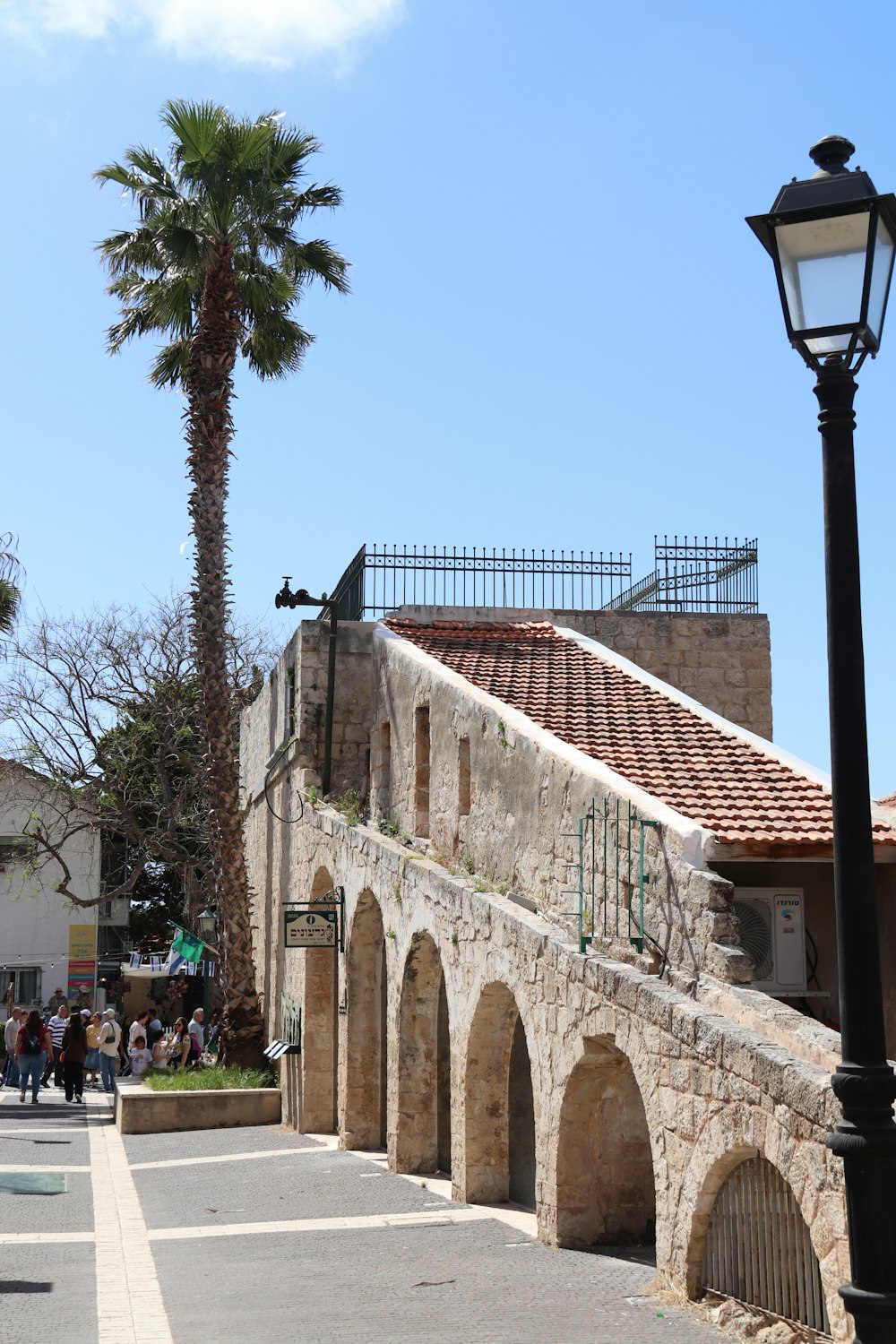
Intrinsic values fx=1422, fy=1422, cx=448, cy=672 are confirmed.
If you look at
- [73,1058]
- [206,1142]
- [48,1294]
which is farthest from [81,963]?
[48,1294]

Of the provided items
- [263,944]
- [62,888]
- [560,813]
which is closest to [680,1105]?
[560,813]

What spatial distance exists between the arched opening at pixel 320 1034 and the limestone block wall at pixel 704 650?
4870 mm

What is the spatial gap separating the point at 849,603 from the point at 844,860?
2.72 ft

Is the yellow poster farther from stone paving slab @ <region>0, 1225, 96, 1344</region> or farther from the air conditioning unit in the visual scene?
the air conditioning unit

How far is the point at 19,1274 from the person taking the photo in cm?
874

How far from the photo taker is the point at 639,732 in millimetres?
12469

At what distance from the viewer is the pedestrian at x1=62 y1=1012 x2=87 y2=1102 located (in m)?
22.5

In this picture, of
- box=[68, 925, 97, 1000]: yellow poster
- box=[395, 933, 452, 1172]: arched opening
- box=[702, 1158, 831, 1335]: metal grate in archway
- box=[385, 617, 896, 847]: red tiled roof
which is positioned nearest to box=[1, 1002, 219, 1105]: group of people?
box=[395, 933, 452, 1172]: arched opening

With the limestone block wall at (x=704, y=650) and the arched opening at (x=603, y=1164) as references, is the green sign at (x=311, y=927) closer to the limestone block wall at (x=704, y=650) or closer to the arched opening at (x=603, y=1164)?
the limestone block wall at (x=704, y=650)

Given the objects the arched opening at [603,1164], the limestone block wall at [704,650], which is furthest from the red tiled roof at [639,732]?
the arched opening at [603,1164]

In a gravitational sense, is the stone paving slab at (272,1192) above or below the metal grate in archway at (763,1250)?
below

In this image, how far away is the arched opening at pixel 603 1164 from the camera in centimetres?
933

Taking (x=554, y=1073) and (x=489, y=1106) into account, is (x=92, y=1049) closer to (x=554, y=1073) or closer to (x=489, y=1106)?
(x=489, y=1106)

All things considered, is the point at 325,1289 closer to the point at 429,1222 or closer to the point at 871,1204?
the point at 429,1222
